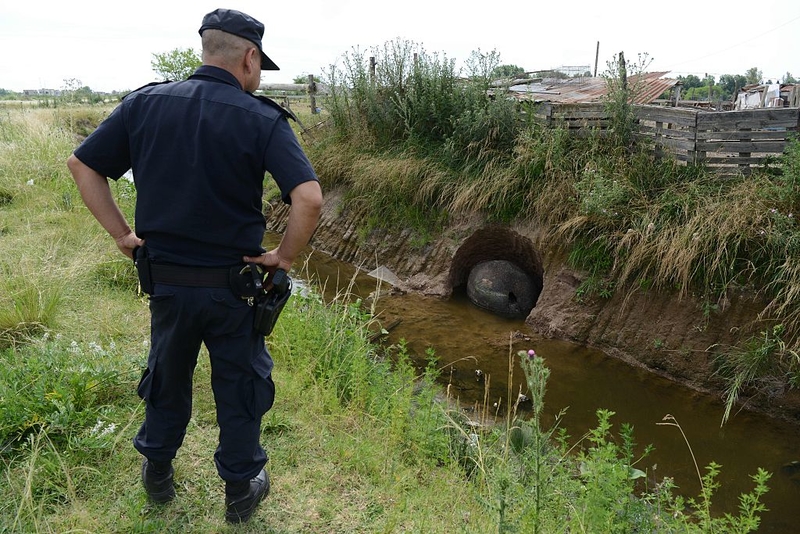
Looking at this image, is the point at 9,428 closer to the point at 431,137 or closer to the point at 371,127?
the point at 431,137

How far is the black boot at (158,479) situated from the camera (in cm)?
264

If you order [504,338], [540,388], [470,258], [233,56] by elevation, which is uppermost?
[233,56]

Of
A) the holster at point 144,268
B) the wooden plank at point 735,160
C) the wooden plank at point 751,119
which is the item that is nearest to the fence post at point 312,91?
the wooden plank at point 751,119

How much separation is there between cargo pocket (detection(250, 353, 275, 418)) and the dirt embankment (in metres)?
4.88

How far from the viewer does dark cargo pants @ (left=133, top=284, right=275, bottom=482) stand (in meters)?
2.37

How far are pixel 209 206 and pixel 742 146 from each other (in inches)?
254

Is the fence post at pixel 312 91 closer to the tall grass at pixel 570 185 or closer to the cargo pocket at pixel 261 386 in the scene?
the tall grass at pixel 570 185

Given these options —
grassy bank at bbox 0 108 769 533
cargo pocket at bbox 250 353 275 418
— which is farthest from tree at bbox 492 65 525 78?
cargo pocket at bbox 250 353 275 418

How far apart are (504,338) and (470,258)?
1970 millimetres

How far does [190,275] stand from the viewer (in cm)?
235

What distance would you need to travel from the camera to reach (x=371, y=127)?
10.4 m

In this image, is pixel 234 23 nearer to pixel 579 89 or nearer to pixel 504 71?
pixel 504 71

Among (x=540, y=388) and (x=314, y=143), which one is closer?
(x=540, y=388)

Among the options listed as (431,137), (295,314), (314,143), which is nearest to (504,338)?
(295,314)
